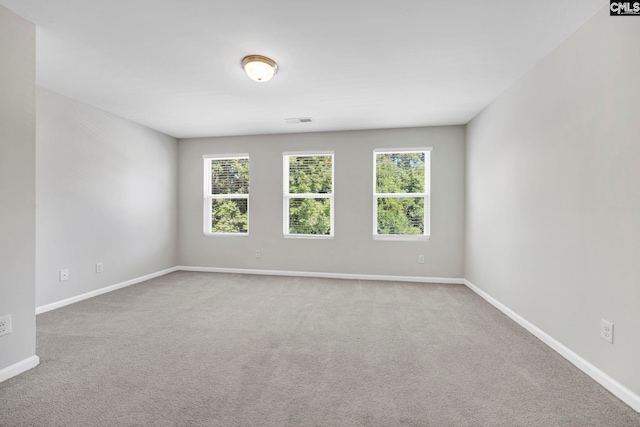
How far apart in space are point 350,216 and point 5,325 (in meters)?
3.97

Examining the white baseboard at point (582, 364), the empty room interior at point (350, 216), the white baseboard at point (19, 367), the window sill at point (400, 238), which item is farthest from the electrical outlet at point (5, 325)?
the window sill at point (400, 238)

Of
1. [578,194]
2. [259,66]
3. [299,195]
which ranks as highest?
[259,66]

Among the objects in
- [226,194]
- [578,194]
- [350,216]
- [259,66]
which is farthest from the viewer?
[226,194]

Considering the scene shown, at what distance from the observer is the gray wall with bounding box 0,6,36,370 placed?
6.42ft

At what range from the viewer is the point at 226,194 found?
17.6 feet

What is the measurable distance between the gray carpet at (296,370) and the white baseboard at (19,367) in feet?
0.17

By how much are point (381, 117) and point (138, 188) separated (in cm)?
386

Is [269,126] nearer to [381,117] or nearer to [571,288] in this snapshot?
[381,117]

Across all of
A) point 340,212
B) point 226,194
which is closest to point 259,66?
point 340,212

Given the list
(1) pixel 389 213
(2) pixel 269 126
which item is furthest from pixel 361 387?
(2) pixel 269 126

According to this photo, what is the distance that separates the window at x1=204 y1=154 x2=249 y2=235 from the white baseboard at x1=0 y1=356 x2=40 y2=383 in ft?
10.8

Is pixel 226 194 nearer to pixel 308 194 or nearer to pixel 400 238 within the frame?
pixel 308 194

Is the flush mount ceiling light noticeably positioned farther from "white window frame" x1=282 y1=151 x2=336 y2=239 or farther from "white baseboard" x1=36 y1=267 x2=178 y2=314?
"white baseboard" x1=36 y1=267 x2=178 y2=314

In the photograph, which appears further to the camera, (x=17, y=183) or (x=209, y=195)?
(x=209, y=195)
